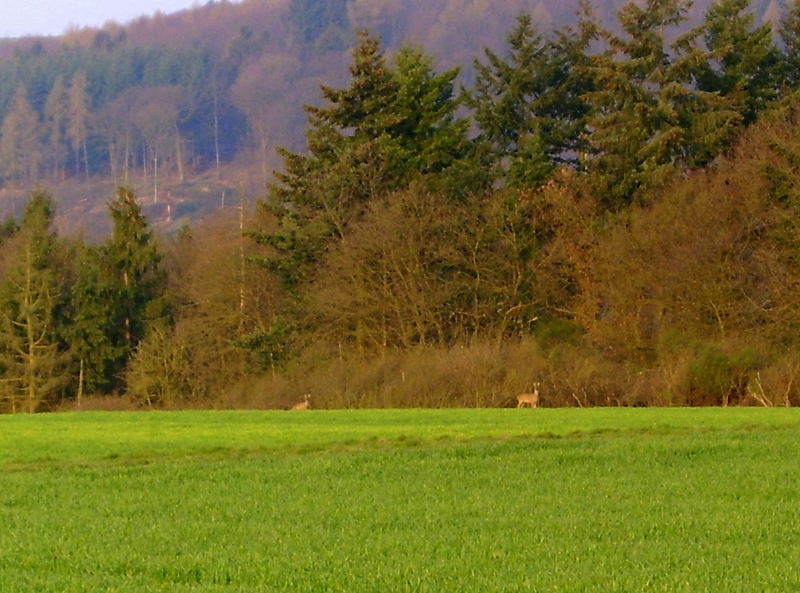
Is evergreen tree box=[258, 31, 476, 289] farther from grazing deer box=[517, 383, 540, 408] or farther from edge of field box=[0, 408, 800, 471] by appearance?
edge of field box=[0, 408, 800, 471]

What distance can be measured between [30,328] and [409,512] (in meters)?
46.4

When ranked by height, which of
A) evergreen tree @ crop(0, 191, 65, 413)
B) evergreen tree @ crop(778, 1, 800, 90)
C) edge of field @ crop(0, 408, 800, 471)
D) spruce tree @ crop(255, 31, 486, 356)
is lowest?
edge of field @ crop(0, 408, 800, 471)

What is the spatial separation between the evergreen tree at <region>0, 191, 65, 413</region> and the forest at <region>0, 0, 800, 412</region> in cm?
14

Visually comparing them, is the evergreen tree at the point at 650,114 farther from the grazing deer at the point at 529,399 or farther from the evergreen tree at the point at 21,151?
the evergreen tree at the point at 21,151

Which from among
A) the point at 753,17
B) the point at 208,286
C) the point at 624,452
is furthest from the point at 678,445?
the point at 208,286

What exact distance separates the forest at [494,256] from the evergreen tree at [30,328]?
5.5 inches

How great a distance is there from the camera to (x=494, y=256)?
159ft

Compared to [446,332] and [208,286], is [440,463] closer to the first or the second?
[446,332]

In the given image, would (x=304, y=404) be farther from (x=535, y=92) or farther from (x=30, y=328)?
(x=535, y=92)

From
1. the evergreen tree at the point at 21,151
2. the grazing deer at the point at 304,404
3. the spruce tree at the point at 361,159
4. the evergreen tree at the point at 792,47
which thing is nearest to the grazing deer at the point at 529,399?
the grazing deer at the point at 304,404

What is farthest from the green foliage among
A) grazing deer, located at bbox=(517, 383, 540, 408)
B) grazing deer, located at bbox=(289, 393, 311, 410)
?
grazing deer, located at bbox=(289, 393, 311, 410)

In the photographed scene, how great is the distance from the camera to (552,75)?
53875 mm

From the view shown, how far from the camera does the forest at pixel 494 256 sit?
40.8m

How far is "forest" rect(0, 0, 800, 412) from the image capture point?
134ft
